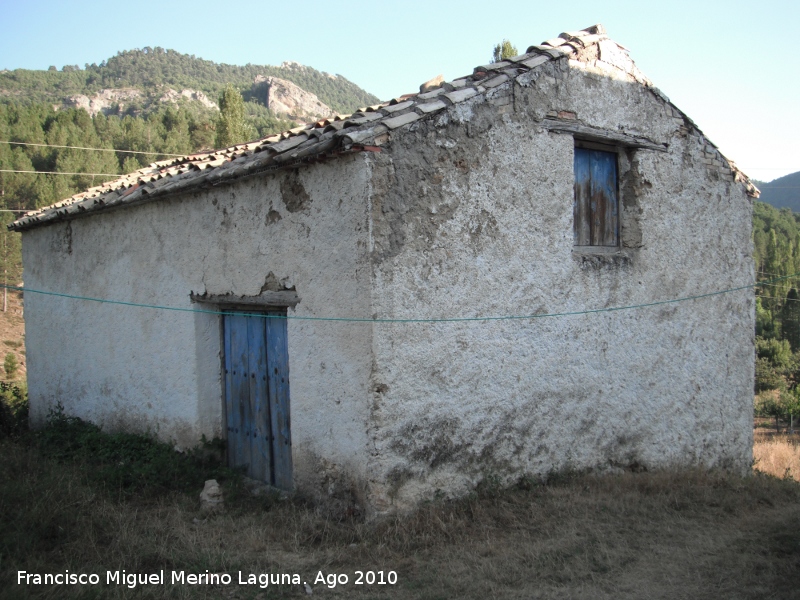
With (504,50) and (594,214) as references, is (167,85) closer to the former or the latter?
(504,50)

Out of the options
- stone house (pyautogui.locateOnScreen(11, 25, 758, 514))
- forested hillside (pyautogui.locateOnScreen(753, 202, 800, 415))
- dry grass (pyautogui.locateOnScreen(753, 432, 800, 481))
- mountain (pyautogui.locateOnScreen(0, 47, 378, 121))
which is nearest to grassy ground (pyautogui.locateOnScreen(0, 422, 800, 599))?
stone house (pyautogui.locateOnScreen(11, 25, 758, 514))

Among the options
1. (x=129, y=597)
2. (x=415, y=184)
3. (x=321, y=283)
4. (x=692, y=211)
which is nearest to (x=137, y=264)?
(x=321, y=283)

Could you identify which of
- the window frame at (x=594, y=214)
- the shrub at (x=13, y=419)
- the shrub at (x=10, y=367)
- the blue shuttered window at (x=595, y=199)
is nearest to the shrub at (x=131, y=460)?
the shrub at (x=13, y=419)

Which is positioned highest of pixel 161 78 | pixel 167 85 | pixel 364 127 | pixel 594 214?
pixel 161 78

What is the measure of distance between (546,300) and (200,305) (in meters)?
3.24

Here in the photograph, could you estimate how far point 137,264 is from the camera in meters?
6.77

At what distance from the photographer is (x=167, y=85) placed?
72562 millimetres

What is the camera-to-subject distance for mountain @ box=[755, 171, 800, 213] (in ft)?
292

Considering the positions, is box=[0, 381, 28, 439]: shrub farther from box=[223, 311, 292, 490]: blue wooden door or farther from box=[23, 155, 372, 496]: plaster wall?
box=[223, 311, 292, 490]: blue wooden door

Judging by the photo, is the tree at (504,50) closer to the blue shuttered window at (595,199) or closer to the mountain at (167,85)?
the blue shuttered window at (595,199)

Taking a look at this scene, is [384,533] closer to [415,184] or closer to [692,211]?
[415,184]

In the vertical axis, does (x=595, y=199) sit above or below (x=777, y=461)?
above

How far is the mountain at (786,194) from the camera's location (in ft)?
292

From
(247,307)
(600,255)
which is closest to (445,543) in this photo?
(247,307)
